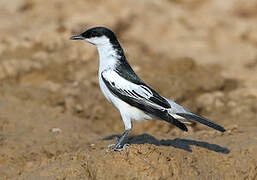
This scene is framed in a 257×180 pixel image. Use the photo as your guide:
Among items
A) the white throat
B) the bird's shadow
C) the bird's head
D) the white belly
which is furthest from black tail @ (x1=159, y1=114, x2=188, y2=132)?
the bird's head

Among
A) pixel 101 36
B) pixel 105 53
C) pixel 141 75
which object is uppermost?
pixel 101 36

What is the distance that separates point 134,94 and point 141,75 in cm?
444

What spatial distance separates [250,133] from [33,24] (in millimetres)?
7150

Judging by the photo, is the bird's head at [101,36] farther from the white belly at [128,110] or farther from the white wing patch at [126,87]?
the white belly at [128,110]

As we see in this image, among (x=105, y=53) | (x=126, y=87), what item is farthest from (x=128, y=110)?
(x=105, y=53)

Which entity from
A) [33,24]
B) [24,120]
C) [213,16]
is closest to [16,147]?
[24,120]

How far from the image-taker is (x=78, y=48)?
459 inches

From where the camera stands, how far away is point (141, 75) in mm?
10586

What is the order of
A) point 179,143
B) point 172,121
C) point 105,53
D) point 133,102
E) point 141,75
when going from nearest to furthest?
point 172,121, point 133,102, point 105,53, point 179,143, point 141,75

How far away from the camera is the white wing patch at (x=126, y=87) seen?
6168 millimetres

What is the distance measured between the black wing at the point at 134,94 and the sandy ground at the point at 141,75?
1.43ft

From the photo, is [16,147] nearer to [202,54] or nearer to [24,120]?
[24,120]

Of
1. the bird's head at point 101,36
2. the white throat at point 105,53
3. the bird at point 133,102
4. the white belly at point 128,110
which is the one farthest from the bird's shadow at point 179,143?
the bird's head at point 101,36

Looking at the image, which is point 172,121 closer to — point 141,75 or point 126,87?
point 126,87
